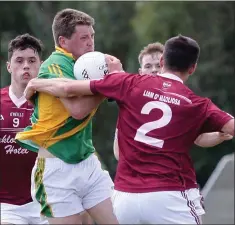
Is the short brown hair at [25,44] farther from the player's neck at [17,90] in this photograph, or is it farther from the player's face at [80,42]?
the player's face at [80,42]

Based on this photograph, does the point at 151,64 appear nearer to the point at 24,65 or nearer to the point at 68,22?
the point at 24,65

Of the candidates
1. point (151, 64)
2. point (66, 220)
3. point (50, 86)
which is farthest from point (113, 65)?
point (151, 64)

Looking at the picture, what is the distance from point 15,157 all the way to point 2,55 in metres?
22.0

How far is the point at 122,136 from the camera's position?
24.9ft

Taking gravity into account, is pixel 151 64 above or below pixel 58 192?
above

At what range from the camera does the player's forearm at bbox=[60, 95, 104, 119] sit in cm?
773

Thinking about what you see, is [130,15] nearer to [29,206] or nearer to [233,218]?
[233,218]

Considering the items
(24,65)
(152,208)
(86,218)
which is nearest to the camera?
(152,208)

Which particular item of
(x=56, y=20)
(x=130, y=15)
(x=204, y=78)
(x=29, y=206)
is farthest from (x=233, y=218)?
(x=130, y=15)

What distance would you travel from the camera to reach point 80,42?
826 centimetres

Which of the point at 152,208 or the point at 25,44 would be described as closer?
the point at 152,208

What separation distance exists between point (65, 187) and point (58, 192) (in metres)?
0.07

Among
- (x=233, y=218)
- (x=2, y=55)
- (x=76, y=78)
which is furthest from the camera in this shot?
(x=2, y=55)

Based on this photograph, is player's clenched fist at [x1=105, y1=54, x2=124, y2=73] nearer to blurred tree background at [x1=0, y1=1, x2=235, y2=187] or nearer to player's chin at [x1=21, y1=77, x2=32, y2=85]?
player's chin at [x1=21, y1=77, x2=32, y2=85]
